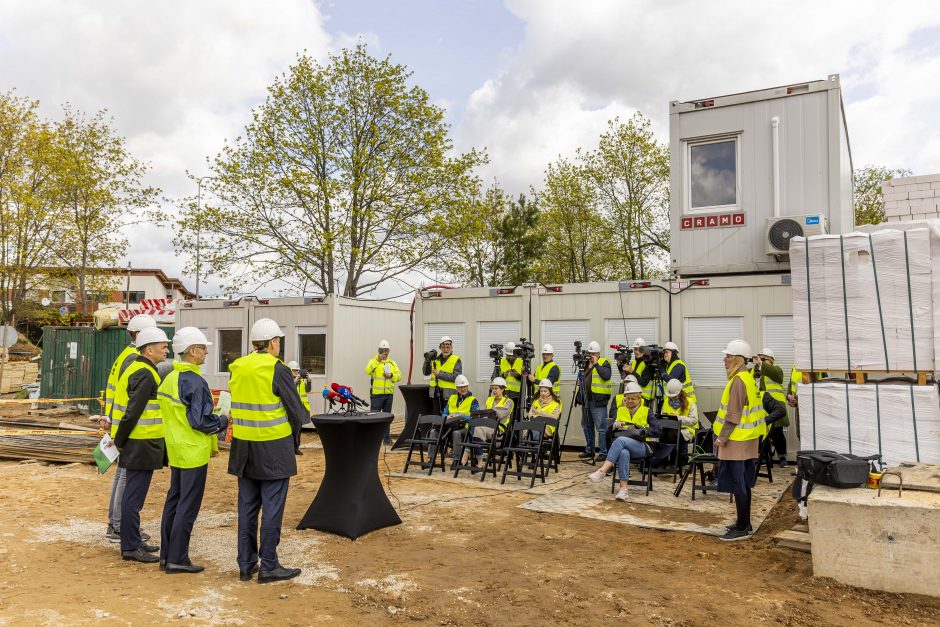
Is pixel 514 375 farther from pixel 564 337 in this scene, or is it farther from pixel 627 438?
pixel 627 438

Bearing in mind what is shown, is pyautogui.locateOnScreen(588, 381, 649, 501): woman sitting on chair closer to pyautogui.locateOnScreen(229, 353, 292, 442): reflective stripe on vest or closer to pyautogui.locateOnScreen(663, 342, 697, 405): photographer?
pyautogui.locateOnScreen(663, 342, 697, 405): photographer

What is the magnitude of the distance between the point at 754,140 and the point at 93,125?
21596 mm

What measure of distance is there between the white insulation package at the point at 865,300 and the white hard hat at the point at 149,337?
18.2ft

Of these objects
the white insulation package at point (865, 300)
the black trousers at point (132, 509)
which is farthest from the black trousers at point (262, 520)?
the white insulation package at point (865, 300)

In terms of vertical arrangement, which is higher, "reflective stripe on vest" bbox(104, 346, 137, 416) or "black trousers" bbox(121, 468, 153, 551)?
"reflective stripe on vest" bbox(104, 346, 137, 416)

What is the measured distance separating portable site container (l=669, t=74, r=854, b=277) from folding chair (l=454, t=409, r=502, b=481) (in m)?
3.92

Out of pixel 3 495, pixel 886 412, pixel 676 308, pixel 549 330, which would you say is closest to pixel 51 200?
pixel 3 495

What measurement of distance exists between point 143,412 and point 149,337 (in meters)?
0.63

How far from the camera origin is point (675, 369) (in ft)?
31.4

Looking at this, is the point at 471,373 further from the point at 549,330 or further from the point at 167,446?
the point at 167,446

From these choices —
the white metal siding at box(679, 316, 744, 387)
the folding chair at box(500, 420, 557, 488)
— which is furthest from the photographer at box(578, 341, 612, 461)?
the white metal siding at box(679, 316, 744, 387)

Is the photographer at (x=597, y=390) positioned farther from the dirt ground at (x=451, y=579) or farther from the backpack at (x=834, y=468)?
the backpack at (x=834, y=468)

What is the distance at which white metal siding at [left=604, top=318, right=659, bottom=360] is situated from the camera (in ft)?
35.2

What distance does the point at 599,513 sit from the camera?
23.1ft
